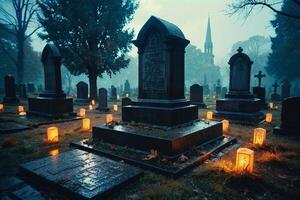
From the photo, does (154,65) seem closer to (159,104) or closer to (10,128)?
(159,104)

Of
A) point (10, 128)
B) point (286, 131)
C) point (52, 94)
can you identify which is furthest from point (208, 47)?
point (10, 128)

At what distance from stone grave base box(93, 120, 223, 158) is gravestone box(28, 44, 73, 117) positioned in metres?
5.61

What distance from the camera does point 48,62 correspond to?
1137 centimetres

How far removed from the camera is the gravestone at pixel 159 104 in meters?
5.47

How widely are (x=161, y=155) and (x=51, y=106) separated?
26.9 ft

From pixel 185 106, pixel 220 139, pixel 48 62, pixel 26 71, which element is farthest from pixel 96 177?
pixel 26 71

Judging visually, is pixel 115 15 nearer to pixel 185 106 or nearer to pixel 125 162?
pixel 185 106

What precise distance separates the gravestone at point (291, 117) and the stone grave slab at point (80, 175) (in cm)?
687

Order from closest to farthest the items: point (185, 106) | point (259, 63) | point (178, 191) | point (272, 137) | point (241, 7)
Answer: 1. point (178, 191)
2. point (185, 106)
3. point (272, 137)
4. point (241, 7)
5. point (259, 63)

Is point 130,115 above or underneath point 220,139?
above

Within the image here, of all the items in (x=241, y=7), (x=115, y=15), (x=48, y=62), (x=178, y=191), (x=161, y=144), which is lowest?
(x=178, y=191)

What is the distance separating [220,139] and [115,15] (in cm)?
1630

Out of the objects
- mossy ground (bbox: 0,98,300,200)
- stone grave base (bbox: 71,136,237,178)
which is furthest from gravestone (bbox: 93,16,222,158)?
mossy ground (bbox: 0,98,300,200)

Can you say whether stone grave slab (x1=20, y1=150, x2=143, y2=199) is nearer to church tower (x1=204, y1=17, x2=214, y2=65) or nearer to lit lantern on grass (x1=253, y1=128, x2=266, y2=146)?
lit lantern on grass (x1=253, y1=128, x2=266, y2=146)
